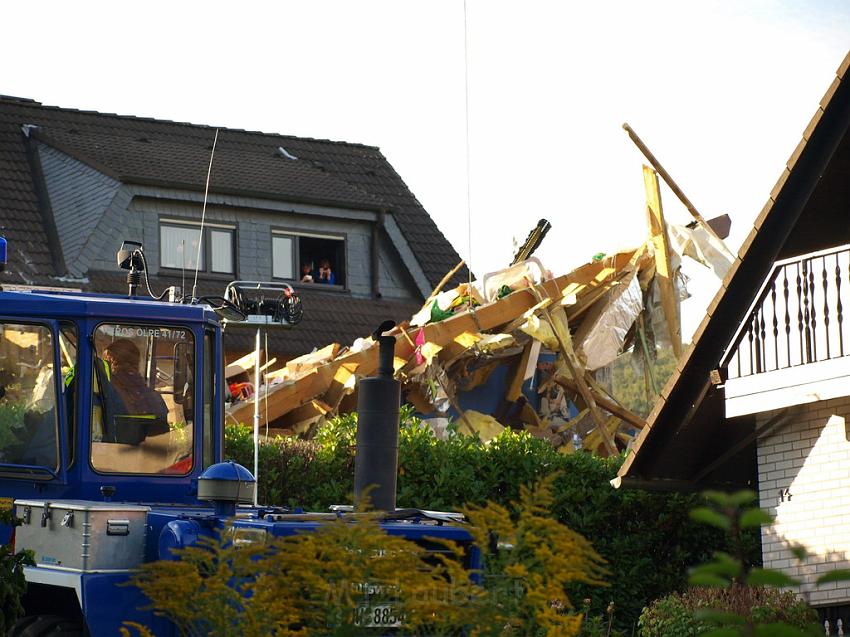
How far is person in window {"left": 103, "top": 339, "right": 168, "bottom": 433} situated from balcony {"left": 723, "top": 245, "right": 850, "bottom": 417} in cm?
721

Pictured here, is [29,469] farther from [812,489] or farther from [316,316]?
[316,316]

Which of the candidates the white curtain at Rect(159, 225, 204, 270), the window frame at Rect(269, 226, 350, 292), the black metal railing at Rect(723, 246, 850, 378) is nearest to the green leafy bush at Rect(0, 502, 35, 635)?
the black metal railing at Rect(723, 246, 850, 378)

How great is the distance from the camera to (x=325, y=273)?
32844 mm

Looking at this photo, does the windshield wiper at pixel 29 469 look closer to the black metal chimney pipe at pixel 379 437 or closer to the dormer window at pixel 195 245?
the black metal chimney pipe at pixel 379 437

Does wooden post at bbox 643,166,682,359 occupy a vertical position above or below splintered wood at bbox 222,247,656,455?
above

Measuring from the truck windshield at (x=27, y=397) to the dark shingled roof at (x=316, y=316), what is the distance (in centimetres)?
1799

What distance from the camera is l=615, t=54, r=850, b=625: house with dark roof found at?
626 inches

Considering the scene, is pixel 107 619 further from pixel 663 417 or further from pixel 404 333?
pixel 404 333

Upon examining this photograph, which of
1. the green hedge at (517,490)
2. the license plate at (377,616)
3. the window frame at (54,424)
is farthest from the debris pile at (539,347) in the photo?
the license plate at (377,616)

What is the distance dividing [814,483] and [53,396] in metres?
8.59

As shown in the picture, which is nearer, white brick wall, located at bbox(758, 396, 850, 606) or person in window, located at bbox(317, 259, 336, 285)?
white brick wall, located at bbox(758, 396, 850, 606)

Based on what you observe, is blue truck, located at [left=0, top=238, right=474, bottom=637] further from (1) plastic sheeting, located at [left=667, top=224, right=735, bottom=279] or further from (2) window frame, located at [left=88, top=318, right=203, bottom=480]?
(1) plastic sheeting, located at [left=667, top=224, right=735, bottom=279]

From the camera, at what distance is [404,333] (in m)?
21.6

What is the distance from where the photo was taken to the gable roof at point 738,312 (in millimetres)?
16047
